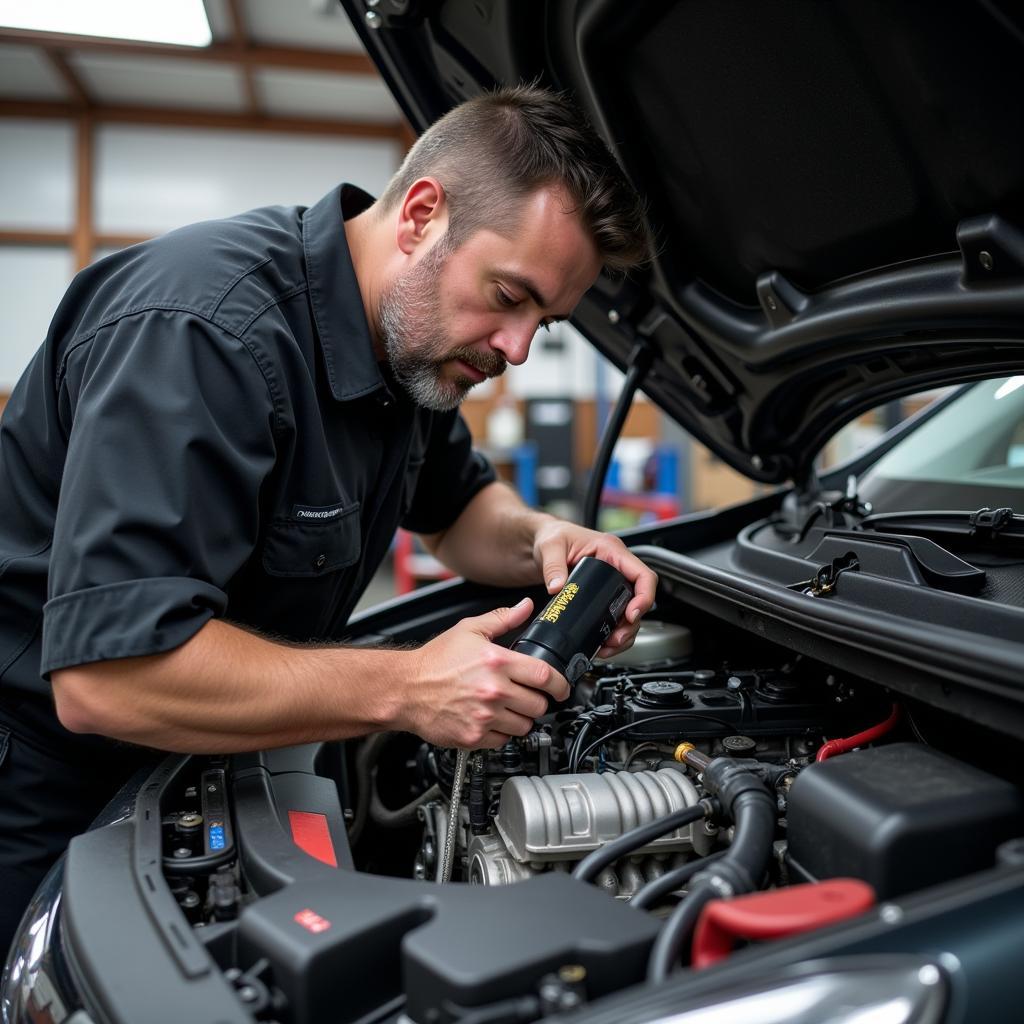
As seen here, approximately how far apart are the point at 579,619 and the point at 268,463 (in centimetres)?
45

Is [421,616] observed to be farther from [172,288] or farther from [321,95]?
[321,95]

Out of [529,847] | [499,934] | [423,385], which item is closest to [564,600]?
[529,847]

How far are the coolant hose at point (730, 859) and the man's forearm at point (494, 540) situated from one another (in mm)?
722

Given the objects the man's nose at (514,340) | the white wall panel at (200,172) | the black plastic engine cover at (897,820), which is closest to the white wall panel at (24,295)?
the white wall panel at (200,172)

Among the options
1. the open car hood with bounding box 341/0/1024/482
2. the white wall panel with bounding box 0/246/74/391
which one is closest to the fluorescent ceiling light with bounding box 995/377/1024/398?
the open car hood with bounding box 341/0/1024/482

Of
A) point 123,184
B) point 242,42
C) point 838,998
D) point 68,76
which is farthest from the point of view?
point 123,184

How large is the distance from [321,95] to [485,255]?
25.1ft

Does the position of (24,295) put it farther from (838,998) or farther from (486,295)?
(838,998)

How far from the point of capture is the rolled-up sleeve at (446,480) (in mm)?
1884

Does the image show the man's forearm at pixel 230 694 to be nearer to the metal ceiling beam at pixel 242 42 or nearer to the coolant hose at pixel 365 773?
the coolant hose at pixel 365 773

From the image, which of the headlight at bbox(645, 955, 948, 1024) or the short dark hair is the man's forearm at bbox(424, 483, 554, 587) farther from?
the headlight at bbox(645, 955, 948, 1024)

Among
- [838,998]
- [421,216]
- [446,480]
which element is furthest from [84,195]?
[838,998]

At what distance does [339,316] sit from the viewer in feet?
4.49

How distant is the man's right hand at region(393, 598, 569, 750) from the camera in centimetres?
110
